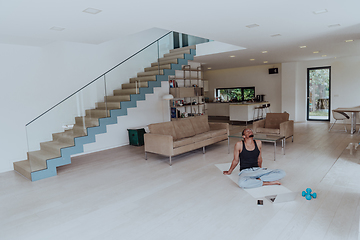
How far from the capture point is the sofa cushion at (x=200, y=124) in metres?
6.87

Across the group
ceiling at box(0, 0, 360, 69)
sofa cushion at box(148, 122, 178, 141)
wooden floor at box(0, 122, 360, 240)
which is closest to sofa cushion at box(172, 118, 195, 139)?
sofa cushion at box(148, 122, 178, 141)

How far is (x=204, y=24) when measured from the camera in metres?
4.60

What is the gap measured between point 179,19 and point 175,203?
2.90 metres

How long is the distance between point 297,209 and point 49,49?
245 inches

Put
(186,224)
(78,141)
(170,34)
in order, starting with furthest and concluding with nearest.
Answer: (170,34), (78,141), (186,224)

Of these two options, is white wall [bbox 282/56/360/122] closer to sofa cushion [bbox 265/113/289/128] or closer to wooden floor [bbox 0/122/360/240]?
sofa cushion [bbox 265/113/289/128]

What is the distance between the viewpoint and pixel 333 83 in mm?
10656

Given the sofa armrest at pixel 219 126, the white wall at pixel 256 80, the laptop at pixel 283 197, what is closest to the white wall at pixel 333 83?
the white wall at pixel 256 80

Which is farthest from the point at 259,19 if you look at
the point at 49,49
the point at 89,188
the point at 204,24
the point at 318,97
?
the point at 318,97

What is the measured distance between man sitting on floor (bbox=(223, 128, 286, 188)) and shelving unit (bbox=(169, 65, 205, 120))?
16.2 feet

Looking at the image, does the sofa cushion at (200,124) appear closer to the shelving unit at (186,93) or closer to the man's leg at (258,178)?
the shelving unit at (186,93)

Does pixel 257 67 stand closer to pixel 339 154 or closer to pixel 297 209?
pixel 339 154

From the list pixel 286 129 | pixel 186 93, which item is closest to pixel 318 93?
pixel 286 129

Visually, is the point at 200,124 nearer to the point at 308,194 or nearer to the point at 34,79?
the point at 308,194
